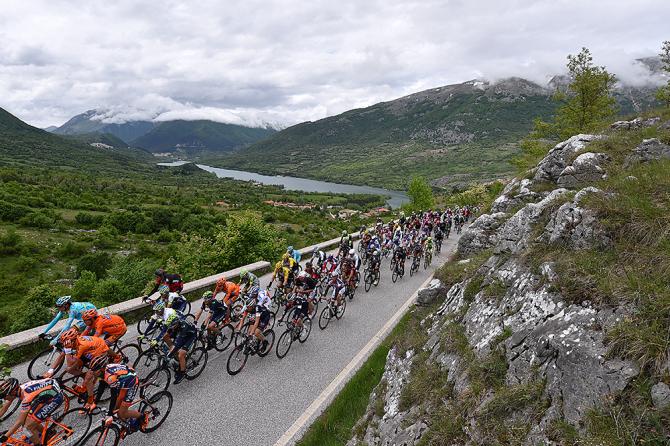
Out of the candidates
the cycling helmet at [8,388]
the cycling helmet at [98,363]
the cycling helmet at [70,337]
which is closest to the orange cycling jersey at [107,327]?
the cycling helmet at [70,337]

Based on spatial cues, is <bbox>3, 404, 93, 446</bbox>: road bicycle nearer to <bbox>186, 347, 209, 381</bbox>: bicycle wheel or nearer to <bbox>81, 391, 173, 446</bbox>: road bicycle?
<bbox>81, 391, 173, 446</bbox>: road bicycle

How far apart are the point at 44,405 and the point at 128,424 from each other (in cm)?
156

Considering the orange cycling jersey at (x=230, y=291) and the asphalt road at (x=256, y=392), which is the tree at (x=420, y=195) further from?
the orange cycling jersey at (x=230, y=291)

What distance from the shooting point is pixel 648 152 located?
816cm

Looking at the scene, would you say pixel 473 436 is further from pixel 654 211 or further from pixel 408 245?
pixel 408 245

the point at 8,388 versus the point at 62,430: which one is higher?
the point at 8,388

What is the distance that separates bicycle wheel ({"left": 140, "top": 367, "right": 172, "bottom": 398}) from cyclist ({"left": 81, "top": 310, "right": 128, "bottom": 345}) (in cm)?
127

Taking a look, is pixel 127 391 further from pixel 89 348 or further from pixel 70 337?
pixel 70 337

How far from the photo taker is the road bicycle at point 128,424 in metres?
6.30

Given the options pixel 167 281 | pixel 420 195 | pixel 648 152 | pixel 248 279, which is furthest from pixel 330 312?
pixel 420 195

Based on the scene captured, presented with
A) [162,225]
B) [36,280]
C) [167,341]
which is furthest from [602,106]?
[162,225]

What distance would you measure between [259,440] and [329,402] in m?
2.02

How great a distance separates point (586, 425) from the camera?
3.49 meters

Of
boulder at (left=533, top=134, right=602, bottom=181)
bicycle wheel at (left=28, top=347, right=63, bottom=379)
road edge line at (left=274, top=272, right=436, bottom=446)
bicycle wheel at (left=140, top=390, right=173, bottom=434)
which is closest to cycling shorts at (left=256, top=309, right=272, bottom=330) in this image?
road edge line at (left=274, top=272, right=436, bottom=446)
